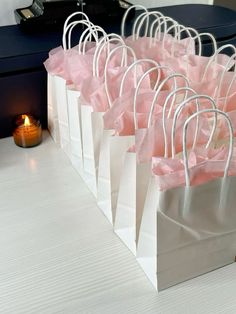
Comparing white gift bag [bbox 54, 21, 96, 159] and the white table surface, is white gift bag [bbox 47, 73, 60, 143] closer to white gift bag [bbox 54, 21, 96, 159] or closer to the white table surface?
white gift bag [bbox 54, 21, 96, 159]

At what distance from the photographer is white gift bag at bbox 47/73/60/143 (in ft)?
3.49

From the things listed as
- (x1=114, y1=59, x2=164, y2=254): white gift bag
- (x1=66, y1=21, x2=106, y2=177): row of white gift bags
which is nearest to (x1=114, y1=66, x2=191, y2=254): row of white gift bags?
(x1=114, y1=59, x2=164, y2=254): white gift bag

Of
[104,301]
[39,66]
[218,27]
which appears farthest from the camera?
[218,27]

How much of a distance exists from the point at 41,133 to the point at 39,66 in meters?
0.18

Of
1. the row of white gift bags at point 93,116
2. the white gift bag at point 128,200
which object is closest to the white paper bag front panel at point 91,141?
the row of white gift bags at point 93,116

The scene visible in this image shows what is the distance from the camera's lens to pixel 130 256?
78cm

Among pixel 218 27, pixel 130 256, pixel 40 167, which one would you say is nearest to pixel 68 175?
pixel 40 167

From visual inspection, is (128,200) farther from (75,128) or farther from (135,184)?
(75,128)

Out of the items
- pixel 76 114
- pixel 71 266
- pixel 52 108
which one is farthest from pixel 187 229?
pixel 52 108

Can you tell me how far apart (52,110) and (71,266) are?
0.48 m

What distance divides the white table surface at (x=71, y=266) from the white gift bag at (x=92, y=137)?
47 mm

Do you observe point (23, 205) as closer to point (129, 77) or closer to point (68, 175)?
point (68, 175)

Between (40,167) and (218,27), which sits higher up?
(218,27)

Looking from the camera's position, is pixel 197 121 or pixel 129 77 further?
pixel 129 77
